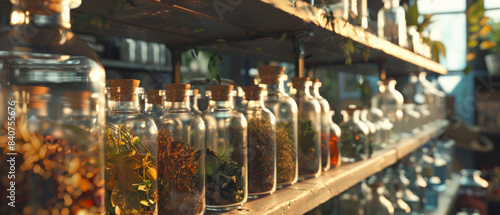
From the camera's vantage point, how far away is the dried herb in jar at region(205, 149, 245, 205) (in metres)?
0.69

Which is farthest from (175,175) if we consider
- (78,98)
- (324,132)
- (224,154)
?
(324,132)

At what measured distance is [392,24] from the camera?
1.81 metres

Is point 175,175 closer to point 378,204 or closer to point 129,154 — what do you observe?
point 129,154

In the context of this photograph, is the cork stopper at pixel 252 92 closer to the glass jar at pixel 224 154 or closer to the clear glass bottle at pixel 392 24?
the glass jar at pixel 224 154

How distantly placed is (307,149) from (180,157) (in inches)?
19.1

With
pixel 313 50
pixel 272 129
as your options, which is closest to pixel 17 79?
pixel 272 129

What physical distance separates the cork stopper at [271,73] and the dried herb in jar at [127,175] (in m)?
0.42

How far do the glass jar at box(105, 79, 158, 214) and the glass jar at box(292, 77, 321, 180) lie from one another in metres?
0.52

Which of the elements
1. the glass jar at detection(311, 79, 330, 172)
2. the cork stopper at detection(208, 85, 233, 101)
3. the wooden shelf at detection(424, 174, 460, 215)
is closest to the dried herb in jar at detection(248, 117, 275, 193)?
the cork stopper at detection(208, 85, 233, 101)

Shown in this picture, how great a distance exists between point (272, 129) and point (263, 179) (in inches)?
3.9

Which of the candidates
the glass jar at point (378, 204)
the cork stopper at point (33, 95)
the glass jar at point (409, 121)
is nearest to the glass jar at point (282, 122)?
the cork stopper at point (33, 95)

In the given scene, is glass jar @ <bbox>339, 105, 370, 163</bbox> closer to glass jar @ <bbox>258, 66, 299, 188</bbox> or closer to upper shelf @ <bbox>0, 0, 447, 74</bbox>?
upper shelf @ <bbox>0, 0, 447, 74</bbox>

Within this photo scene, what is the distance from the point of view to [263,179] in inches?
32.0

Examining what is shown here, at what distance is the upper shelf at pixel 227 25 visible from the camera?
0.77 meters
